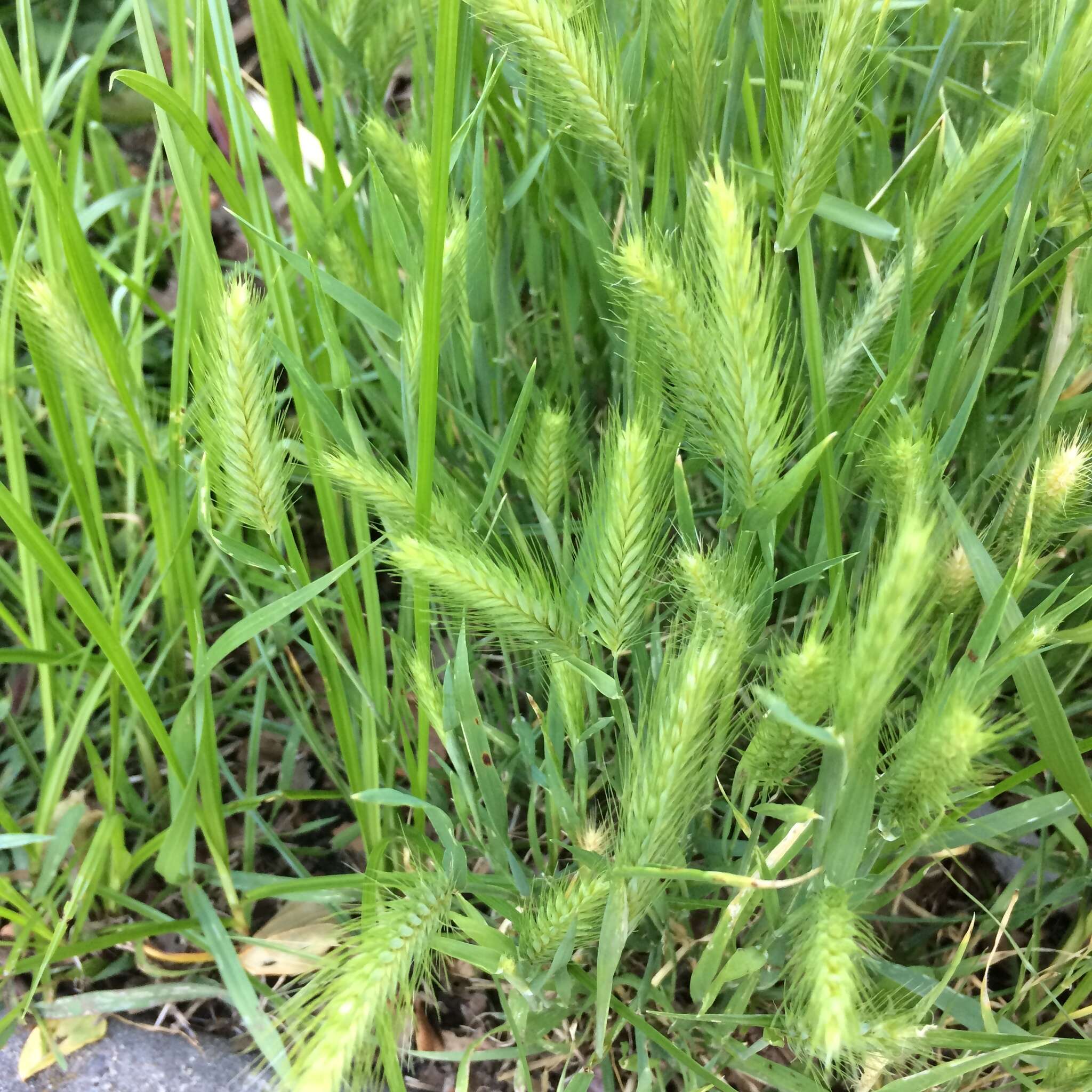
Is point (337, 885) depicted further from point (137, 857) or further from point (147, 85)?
point (147, 85)

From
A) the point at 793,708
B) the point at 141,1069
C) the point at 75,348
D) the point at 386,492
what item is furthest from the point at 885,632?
the point at 141,1069

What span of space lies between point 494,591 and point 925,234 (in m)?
0.40

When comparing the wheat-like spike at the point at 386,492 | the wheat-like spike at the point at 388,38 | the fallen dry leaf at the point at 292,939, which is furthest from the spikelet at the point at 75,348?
the fallen dry leaf at the point at 292,939

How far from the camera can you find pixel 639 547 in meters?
0.54

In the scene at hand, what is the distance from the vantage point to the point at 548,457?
68 centimetres

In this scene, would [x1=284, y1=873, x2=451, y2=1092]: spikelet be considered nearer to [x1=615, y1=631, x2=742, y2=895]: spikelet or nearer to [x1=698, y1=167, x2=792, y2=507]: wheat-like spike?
[x1=615, y1=631, x2=742, y2=895]: spikelet

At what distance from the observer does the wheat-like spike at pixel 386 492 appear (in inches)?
22.8

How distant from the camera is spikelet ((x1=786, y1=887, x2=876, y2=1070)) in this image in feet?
1.41

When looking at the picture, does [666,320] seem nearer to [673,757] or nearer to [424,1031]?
[673,757]

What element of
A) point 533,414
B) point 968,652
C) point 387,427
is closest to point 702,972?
point 968,652

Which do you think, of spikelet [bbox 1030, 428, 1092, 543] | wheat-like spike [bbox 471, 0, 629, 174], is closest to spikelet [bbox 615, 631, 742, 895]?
spikelet [bbox 1030, 428, 1092, 543]

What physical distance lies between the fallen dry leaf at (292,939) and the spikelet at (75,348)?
463mm

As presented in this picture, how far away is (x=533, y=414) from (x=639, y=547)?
0.28m

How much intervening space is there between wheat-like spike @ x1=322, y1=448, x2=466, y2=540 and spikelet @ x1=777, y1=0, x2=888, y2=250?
0.29m
